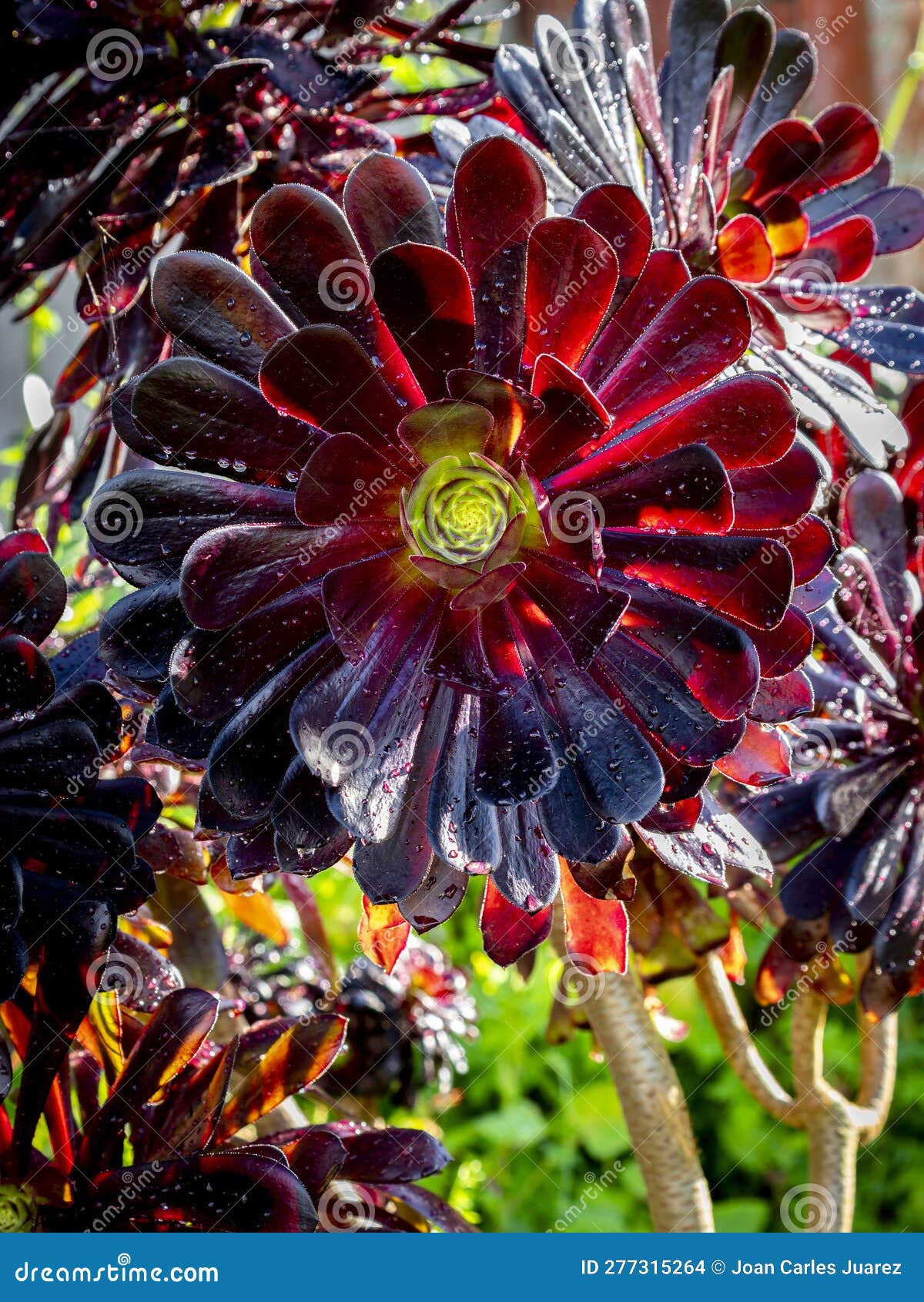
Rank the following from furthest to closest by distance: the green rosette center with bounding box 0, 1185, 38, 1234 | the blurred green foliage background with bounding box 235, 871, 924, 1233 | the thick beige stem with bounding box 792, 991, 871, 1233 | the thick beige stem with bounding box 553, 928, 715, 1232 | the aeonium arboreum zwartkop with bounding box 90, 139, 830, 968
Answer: the blurred green foliage background with bounding box 235, 871, 924, 1233, the thick beige stem with bounding box 792, 991, 871, 1233, the thick beige stem with bounding box 553, 928, 715, 1232, the green rosette center with bounding box 0, 1185, 38, 1234, the aeonium arboreum zwartkop with bounding box 90, 139, 830, 968

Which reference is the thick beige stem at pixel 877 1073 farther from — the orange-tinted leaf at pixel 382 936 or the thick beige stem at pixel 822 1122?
the orange-tinted leaf at pixel 382 936

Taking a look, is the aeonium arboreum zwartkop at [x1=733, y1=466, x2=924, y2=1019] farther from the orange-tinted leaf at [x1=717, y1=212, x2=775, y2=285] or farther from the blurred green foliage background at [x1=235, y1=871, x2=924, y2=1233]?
the blurred green foliage background at [x1=235, y1=871, x2=924, y2=1233]

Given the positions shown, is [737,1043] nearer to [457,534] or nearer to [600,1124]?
[457,534]

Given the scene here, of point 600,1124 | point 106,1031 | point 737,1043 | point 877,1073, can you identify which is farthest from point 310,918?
point 600,1124

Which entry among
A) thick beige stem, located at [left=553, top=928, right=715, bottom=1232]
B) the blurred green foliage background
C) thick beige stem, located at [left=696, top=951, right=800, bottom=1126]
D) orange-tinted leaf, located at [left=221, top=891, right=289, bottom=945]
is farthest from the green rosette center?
the blurred green foliage background
